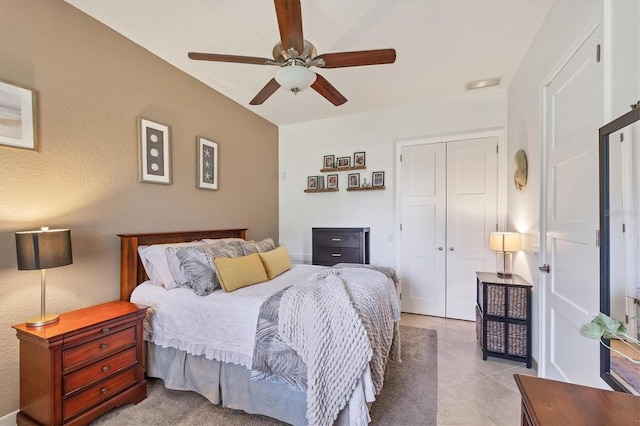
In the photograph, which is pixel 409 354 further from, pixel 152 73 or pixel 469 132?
pixel 152 73

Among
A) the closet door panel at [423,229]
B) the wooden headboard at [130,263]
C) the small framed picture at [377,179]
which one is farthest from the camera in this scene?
the small framed picture at [377,179]

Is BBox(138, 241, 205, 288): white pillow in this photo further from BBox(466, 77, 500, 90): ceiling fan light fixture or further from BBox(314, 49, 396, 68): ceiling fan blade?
BBox(466, 77, 500, 90): ceiling fan light fixture

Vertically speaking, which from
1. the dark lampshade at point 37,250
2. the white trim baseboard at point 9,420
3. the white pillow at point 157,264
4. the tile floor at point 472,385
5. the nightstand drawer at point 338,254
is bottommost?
the tile floor at point 472,385

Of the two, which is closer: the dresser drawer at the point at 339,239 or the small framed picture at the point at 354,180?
the dresser drawer at the point at 339,239

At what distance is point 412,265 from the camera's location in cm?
397

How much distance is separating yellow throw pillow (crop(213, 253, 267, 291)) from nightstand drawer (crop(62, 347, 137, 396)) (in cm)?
80

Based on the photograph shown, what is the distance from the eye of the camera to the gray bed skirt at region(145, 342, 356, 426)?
69.9 inches

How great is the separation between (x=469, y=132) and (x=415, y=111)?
2.57ft

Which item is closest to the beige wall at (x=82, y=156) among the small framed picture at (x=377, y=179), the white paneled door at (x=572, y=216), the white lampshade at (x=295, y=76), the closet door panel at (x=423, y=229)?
the white lampshade at (x=295, y=76)

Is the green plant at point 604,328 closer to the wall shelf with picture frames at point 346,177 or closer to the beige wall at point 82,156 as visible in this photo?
the beige wall at point 82,156

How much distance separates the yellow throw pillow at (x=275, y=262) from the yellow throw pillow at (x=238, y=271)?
12cm

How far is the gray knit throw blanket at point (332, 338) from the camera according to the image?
1.55m

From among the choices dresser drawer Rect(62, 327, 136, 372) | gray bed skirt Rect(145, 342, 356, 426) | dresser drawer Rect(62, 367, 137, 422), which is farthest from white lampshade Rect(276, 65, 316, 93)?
dresser drawer Rect(62, 367, 137, 422)

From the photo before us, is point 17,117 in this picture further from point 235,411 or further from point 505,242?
point 505,242
